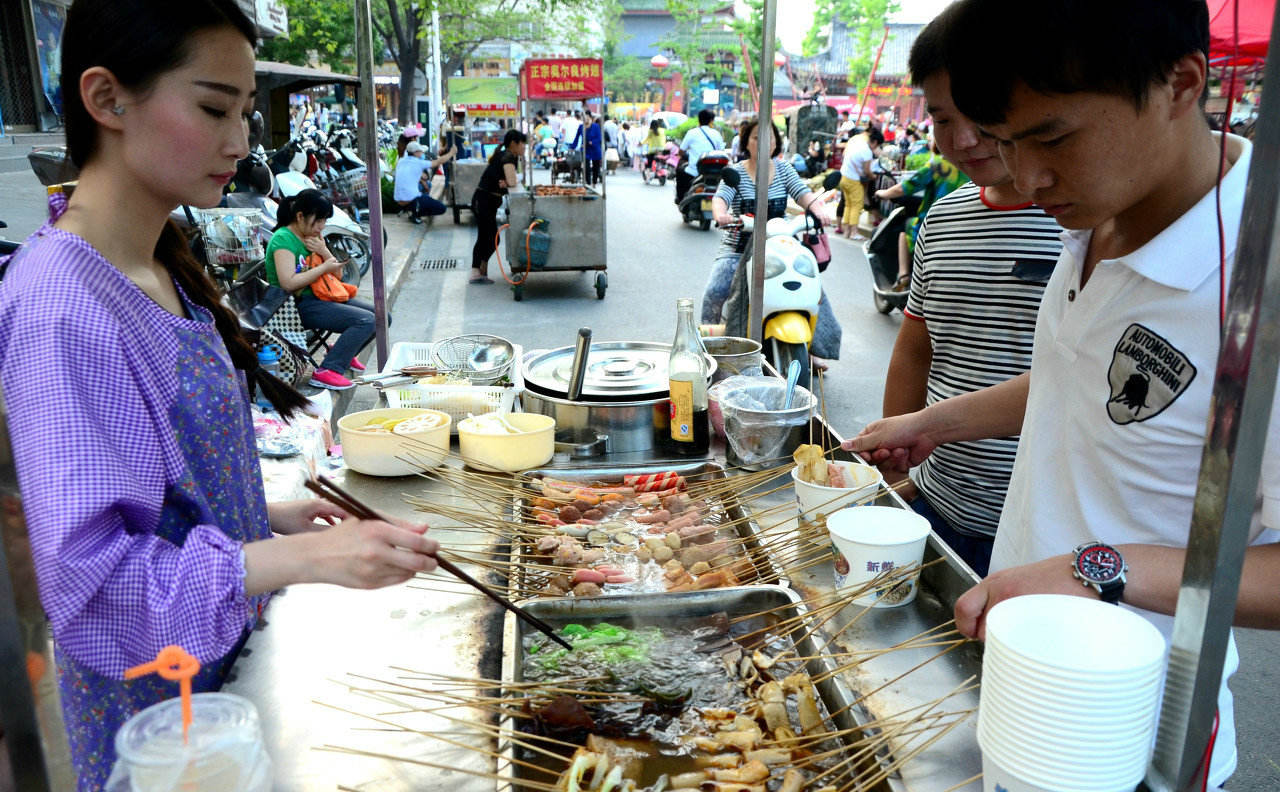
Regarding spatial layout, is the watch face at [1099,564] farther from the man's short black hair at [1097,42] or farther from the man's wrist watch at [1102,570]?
the man's short black hair at [1097,42]

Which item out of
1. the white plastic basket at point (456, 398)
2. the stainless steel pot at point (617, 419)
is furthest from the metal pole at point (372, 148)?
the stainless steel pot at point (617, 419)

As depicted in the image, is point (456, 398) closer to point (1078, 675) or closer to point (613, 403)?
point (613, 403)

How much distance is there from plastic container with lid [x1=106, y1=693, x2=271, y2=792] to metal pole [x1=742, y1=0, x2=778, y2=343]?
2.54 m

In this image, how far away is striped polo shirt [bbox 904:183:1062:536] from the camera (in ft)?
8.48

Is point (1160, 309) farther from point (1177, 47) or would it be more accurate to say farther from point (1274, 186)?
point (1274, 186)

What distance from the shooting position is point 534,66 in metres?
15.1

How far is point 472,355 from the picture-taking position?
340cm

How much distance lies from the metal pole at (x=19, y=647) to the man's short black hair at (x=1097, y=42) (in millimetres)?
1460

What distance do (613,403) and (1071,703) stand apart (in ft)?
6.48

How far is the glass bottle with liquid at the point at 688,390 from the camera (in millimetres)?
2764

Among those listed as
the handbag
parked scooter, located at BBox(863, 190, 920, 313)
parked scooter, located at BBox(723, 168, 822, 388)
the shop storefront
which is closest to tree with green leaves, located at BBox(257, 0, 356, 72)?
the shop storefront

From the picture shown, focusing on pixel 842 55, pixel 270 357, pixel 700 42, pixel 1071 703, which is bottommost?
pixel 270 357

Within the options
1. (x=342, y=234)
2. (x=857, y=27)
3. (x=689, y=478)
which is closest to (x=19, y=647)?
(x=689, y=478)

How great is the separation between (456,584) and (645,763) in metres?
0.71
